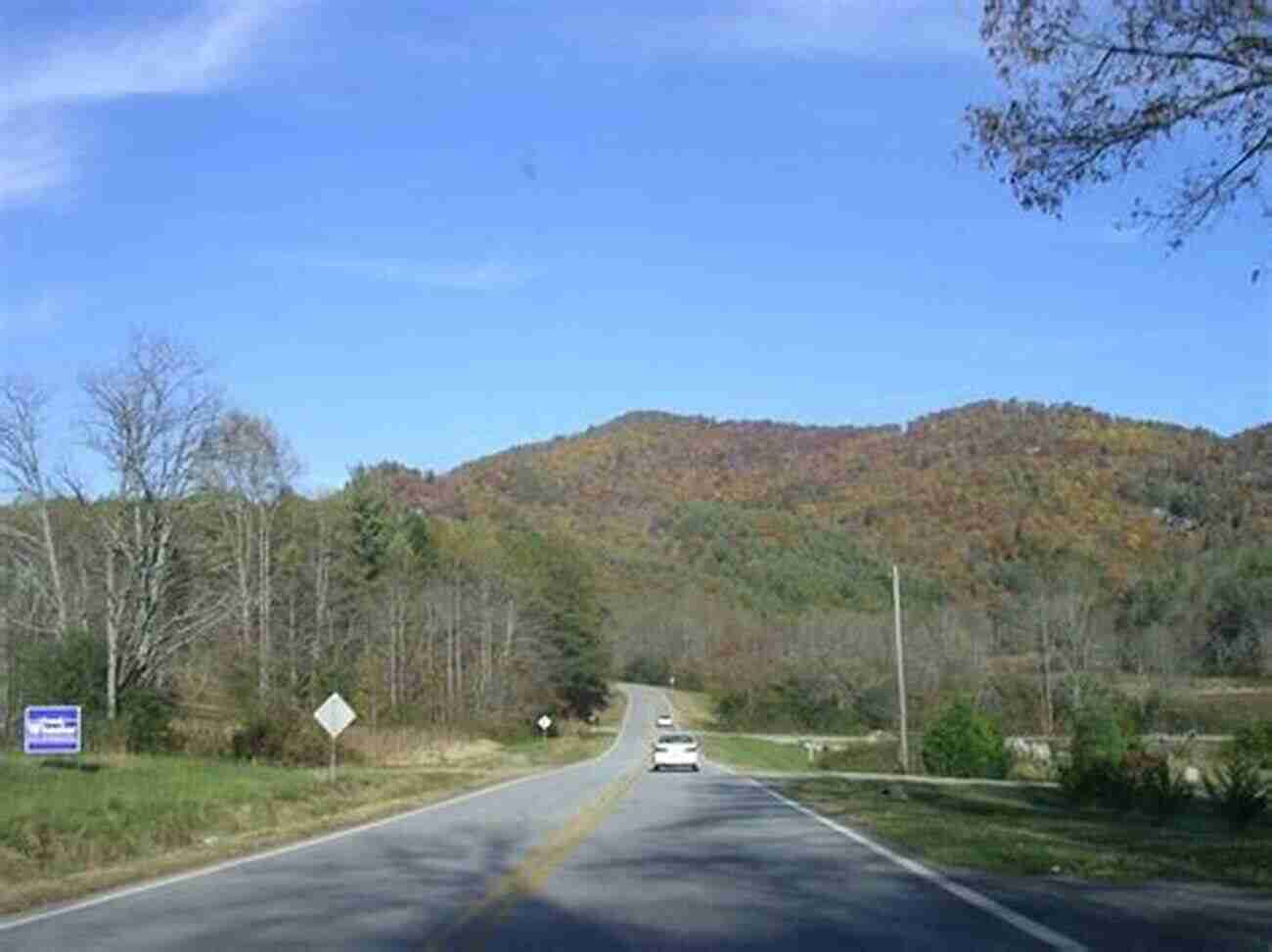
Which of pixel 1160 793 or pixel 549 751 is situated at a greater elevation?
pixel 1160 793

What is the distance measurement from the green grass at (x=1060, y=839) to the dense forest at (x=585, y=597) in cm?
3132

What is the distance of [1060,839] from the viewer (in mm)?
22312

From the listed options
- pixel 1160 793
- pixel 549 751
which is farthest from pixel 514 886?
pixel 549 751

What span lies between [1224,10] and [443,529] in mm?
138022

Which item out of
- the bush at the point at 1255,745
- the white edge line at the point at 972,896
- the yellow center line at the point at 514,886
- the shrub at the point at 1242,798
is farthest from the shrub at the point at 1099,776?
the yellow center line at the point at 514,886

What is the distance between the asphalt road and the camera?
12.3 meters

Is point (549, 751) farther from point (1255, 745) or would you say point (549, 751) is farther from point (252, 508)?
point (1255, 745)

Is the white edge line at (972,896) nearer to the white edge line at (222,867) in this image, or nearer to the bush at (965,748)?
the white edge line at (222,867)

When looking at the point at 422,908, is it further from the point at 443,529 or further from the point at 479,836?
the point at 443,529

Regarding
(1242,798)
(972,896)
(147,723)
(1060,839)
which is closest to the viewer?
(972,896)

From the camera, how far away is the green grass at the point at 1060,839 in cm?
1739

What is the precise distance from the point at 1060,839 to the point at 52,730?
23.0 metres

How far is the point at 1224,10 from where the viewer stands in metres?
14.5

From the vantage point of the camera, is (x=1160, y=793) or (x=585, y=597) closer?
(x=1160, y=793)
